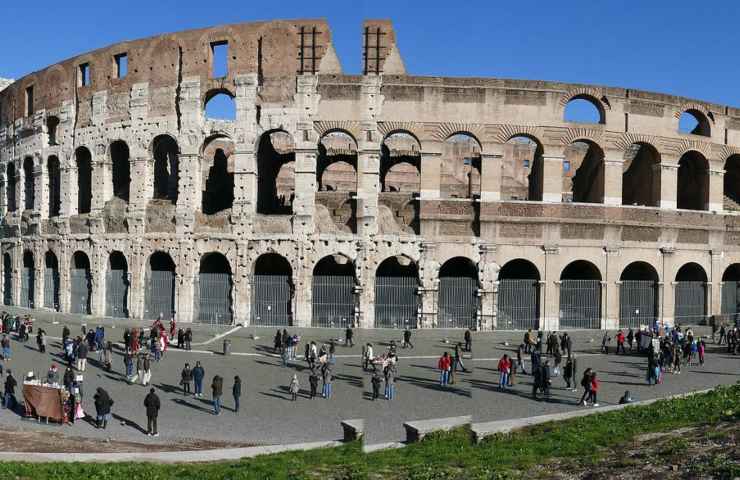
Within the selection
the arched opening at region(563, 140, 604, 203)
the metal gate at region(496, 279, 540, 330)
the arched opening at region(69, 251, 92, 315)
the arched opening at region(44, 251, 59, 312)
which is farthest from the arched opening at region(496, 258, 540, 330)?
the arched opening at region(44, 251, 59, 312)

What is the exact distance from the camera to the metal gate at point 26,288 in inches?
1273

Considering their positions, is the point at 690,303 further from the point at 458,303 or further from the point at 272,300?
the point at 272,300

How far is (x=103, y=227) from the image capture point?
27.9 m

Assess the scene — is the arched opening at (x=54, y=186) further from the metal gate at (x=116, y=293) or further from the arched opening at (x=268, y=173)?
the arched opening at (x=268, y=173)

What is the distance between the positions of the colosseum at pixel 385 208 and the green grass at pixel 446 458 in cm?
1487

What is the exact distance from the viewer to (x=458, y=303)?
2511cm

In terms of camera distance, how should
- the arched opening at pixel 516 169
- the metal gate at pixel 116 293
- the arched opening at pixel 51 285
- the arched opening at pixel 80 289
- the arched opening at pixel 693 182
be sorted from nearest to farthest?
1. the arched opening at pixel 693 182
2. the metal gate at pixel 116 293
3. the arched opening at pixel 80 289
4. the arched opening at pixel 51 285
5. the arched opening at pixel 516 169

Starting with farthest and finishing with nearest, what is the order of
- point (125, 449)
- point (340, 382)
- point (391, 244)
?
1. point (391, 244)
2. point (340, 382)
3. point (125, 449)

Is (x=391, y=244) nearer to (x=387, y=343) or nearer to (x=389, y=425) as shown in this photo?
(x=387, y=343)

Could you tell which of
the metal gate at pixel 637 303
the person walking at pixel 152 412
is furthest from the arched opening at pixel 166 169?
the metal gate at pixel 637 303

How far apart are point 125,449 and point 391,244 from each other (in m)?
15.4

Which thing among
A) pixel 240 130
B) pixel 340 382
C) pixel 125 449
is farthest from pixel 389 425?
pixel 240 130

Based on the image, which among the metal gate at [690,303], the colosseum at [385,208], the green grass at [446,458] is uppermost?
the colosseum at [385,208]

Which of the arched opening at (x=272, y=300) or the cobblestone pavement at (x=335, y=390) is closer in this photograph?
the cobblestone pavement at (x=335, y=390)
